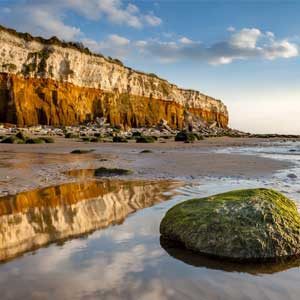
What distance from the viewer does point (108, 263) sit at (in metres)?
3.39

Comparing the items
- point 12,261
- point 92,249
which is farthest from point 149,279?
point 12,261

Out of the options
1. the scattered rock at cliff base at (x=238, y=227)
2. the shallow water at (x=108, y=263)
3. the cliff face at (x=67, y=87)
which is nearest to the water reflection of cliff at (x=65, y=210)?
the shallow water at (x=108, y=263)

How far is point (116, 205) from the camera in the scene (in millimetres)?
5859

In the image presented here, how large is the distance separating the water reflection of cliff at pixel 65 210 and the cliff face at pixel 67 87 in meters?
40.3

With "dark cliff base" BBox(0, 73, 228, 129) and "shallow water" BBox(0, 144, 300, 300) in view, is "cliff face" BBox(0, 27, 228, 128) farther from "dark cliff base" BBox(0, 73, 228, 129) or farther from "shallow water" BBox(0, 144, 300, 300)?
"shallow water" BBox(0, 144, 300, 300)

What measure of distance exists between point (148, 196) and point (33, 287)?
156 inches

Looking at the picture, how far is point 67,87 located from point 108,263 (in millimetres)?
50809

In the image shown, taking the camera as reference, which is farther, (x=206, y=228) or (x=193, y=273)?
(x=206, y=228)

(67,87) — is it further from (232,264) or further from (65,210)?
(232,264)

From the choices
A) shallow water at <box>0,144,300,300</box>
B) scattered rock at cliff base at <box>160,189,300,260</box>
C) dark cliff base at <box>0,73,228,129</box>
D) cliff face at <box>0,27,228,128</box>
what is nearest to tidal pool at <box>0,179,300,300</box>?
shallow water at <box>0,144,300,300</box>

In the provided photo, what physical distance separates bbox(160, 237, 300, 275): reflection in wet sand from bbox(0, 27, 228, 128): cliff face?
43957 mm

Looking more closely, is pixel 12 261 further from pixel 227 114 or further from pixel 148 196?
pixel 227 114

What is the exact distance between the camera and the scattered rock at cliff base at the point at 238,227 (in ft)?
12.3

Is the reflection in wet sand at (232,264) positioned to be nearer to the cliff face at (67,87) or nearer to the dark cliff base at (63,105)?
the dark cliff base at (63,105)
